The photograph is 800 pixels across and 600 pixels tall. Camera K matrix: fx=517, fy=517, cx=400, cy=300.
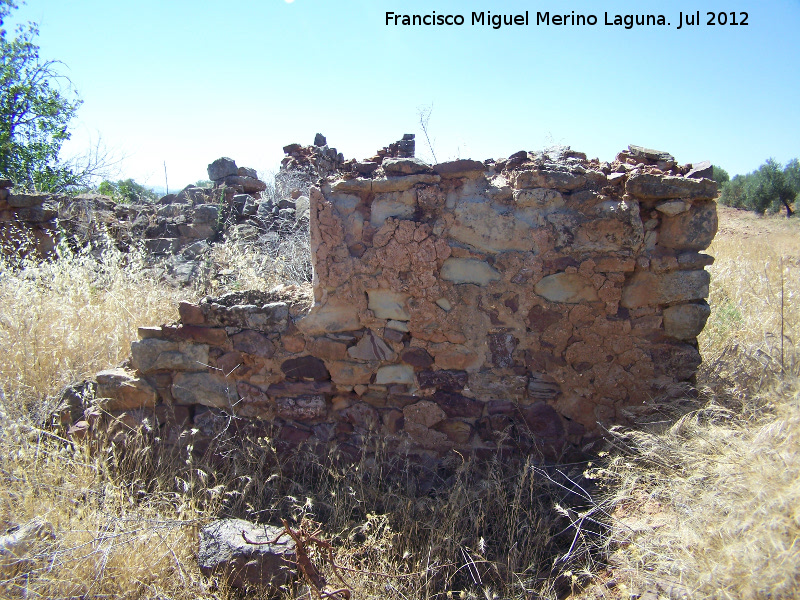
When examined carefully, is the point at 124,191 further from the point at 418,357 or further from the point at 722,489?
the point at 722,489

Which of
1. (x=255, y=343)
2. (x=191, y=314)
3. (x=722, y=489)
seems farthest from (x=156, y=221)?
(x=722, y=489)

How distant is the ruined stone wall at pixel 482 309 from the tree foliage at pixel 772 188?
784 inches

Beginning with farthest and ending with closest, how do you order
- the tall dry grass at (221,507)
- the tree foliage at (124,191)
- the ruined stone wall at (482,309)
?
the tree foliage at (124,191)
the ruined stone wall at (482,309)
the tall dry grass at (221,507)

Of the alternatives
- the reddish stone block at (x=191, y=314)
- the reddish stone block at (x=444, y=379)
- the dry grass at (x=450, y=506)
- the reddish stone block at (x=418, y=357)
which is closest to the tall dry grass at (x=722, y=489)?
the dry grass at (x=450, y=506)

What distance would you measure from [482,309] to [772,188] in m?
21.1

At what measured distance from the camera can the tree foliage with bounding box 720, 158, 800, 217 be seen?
18.5m

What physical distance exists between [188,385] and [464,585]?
6.49 feet

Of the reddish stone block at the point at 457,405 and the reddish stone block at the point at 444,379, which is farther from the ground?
the reddish stone block at the point at 444,379

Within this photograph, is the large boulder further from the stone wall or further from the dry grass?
the stone wall

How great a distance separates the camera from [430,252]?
9.42ft

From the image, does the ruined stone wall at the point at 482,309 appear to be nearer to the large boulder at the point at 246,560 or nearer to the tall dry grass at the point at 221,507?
the tall dry grass at the point at 221,507

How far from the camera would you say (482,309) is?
114 inches

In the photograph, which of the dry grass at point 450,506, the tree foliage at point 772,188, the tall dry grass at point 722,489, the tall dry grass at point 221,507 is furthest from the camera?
the tree foliage at point 772,188

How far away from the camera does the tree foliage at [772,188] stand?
18.5 meters
